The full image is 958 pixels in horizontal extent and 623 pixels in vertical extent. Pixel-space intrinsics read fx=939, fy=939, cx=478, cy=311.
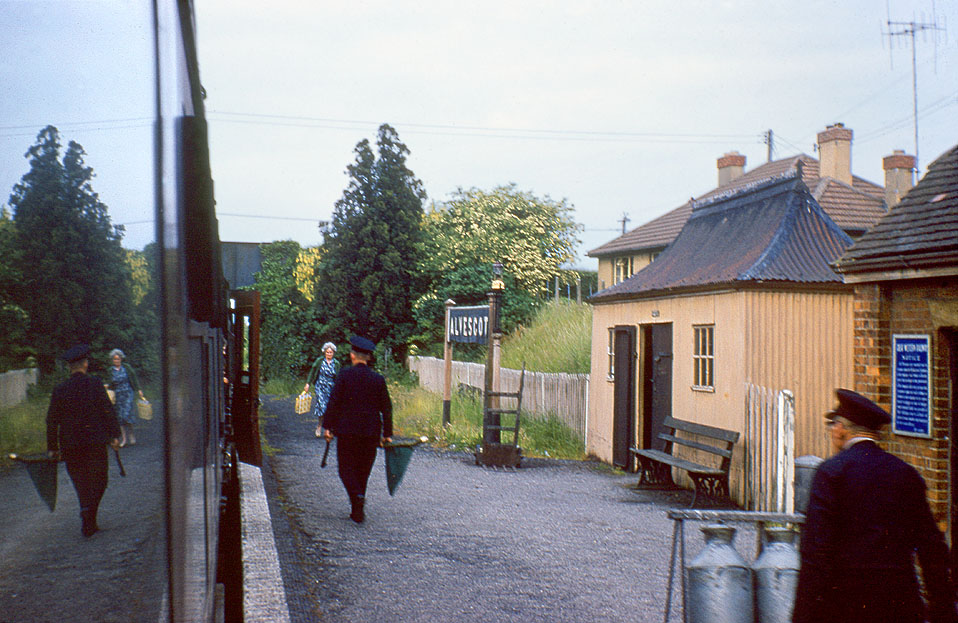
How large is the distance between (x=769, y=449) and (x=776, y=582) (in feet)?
22.1

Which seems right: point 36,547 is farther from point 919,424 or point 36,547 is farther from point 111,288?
point 919,424

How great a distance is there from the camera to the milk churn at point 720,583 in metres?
4.36

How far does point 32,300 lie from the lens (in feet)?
3.18

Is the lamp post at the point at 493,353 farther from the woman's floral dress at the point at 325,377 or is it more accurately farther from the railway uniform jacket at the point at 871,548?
the railway uniform jacket at the point at 871,548

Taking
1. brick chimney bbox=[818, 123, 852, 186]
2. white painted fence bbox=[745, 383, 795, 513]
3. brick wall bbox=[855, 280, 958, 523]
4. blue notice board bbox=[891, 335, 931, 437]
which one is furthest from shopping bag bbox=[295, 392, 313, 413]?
brick chimney bbox=[818, 123, 852, 186]

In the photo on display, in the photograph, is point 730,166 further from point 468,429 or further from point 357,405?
point 357,405

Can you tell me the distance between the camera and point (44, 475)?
100 centimetres

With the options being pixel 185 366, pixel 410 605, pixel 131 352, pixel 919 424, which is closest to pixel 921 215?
pixel 919 424

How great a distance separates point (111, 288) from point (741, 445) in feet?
35.7

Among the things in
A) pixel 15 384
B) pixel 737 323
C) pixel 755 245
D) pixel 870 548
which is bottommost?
pixel 870 548

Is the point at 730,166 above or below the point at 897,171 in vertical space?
above

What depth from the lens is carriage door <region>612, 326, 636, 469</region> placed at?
14367 mm

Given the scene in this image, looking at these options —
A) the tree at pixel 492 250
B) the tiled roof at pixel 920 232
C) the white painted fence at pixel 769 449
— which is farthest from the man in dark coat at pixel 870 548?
the tree at pixel 492 250

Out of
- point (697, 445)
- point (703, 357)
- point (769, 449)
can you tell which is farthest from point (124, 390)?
point (703, 357)
